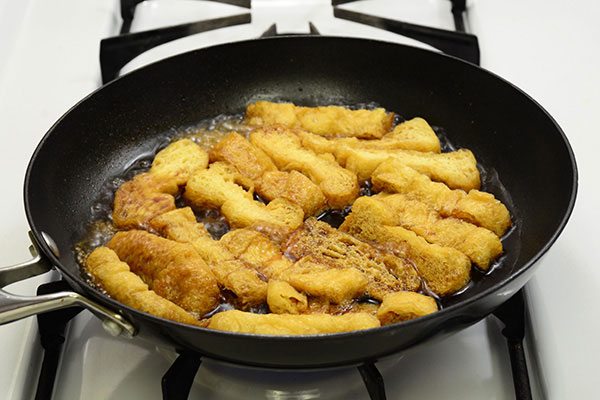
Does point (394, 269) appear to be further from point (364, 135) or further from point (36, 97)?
point (36, 97)

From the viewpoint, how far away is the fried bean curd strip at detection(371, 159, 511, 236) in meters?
1.21

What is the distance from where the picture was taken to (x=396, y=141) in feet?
4.60

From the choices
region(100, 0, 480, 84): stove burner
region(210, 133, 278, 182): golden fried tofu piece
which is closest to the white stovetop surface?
region(100, 0, 480, 84): stove burner

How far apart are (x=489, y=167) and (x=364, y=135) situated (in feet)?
0.90

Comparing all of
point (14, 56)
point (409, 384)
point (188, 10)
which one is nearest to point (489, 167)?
point (409, 384)

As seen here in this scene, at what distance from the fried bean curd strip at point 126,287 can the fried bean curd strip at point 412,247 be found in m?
0.36

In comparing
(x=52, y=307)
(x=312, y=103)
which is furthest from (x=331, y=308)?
(x=312, y=103)

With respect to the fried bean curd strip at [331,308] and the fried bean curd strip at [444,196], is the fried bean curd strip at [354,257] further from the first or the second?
the fried bean curd strip at [444,196]

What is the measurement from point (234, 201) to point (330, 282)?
1.02ft

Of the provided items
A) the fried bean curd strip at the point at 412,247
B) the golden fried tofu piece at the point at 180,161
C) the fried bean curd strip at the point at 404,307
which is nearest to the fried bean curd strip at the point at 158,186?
the golden fried tofu piece at the point at 180,161

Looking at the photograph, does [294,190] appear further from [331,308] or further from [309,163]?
[331,308]

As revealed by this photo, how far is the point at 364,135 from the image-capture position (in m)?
1.44

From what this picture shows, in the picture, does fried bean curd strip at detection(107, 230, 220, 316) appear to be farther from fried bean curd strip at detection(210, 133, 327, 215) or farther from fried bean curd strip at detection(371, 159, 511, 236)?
fried bean curd strip at detection(371, 159, 511, 236)

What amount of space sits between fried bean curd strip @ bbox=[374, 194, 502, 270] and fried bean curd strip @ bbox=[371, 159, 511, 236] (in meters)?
0.02
